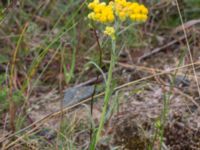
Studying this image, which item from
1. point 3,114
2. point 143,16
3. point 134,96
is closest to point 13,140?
point 3,114

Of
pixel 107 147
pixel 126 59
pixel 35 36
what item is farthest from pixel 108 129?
pixel 35 36

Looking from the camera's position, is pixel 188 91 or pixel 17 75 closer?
pixel 188 91

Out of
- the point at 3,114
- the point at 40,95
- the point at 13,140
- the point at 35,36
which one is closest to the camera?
the point at 13,140

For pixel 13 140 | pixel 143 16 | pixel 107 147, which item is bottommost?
pixel 107 147

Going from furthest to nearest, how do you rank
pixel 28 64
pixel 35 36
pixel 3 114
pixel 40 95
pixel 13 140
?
pixel 35 36, pixel 28 64, pixel 40 95, pixel 3 114, pixel 13 140

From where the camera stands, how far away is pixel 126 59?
2.48m

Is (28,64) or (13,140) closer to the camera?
(13,140)

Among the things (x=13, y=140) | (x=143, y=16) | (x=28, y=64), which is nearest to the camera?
(x=143, y=16)

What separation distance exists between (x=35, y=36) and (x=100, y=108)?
74cm

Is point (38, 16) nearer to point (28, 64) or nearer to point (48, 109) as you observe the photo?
point (28, 64)

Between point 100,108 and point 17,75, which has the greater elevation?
point 17,75

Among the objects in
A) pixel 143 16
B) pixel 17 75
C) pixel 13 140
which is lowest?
pixel 13 140

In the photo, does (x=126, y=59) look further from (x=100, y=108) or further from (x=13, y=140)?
(x=13, y=140)

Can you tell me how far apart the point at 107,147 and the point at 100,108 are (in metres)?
0.28
